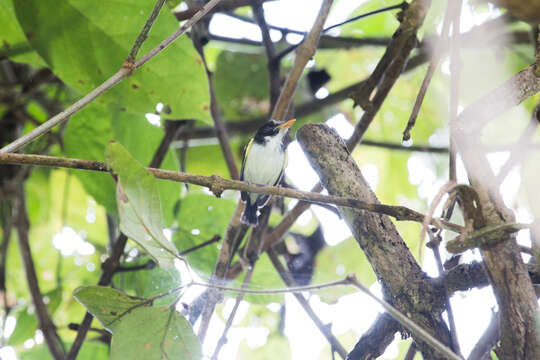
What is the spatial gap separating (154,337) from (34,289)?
1.25 m

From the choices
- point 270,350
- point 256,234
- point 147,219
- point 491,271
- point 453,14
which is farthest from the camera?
point 270,350

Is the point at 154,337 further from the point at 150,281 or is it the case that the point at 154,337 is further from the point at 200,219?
the point at 200,219

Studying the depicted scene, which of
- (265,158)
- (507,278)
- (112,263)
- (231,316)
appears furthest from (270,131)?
(507,278)

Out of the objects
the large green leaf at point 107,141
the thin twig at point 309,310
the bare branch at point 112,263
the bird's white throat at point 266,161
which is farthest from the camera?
the bird's white throat at point 266,161

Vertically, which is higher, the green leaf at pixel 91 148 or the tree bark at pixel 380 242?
the green leaf at pixel 91 148

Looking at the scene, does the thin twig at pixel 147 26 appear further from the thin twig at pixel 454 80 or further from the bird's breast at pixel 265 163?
the bird's breast at pixel 265 163

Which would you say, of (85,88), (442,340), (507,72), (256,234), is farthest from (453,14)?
(507,72)

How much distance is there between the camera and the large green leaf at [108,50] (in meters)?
1.69

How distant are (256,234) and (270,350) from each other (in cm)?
94

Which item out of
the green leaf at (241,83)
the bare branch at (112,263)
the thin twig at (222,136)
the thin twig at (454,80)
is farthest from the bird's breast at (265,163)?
the thin twig at (454,80)

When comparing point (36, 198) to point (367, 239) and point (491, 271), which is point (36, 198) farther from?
point (491, 271)

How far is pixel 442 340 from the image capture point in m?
1.02

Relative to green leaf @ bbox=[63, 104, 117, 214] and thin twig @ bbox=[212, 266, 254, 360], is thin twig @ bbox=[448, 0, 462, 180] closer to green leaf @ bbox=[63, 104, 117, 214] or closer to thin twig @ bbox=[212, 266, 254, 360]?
thin twig @ bbox=[212, 266, 254, 360]

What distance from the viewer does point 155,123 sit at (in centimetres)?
231
